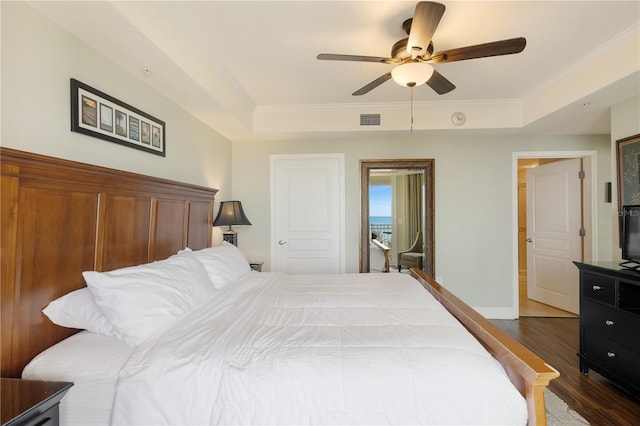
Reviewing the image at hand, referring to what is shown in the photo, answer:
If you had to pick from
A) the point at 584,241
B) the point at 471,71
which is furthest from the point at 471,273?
the point at 471,71

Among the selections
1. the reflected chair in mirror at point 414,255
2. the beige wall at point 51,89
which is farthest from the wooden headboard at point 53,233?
the reflected chair in mirror at point 414,255

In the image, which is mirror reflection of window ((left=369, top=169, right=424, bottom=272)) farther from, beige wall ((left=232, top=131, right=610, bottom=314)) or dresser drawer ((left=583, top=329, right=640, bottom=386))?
dresser drawer ((left=583, top=329, right=640, bottom=386))

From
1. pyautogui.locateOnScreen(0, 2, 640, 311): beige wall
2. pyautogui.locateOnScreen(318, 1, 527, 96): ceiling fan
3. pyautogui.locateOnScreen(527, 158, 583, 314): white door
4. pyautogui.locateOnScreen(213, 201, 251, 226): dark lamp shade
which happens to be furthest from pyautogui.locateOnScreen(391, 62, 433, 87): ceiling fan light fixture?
pyautogui.locateOnScreen(527, 158, 583, 314): white door

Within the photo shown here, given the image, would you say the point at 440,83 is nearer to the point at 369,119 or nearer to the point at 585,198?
the point at 369,119

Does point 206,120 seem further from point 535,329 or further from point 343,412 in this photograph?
point 535,329

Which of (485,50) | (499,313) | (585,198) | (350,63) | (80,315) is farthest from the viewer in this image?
(499,313)

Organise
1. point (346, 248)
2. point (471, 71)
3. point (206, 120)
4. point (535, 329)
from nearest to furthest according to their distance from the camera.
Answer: point (471, 71) < point (206, 120) < point (535, 329) < point (346, 248)

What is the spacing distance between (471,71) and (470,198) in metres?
1.69

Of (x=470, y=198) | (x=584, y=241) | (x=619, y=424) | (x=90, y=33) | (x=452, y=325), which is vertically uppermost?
(x=90, y=33)

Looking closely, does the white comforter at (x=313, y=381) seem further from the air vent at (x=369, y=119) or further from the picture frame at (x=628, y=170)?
the air vent at (x=369, y=119)

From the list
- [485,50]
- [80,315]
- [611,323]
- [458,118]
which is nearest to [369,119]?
[458,118]

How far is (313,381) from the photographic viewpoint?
3.65 ft

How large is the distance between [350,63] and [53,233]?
2.33 meters

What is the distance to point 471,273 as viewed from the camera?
148 inches
